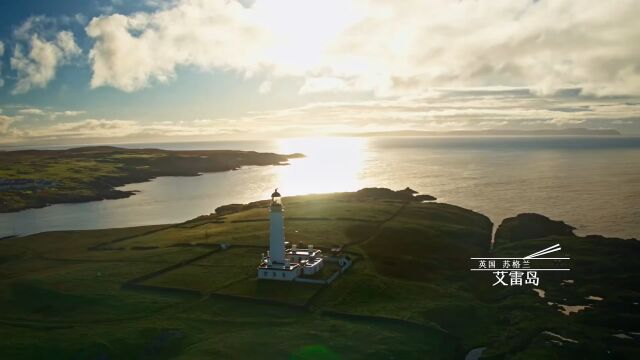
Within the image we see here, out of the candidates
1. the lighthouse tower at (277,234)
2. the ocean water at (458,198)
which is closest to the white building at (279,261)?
the lighthouse tower at (277,234)

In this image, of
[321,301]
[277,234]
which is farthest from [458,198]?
[321,301]

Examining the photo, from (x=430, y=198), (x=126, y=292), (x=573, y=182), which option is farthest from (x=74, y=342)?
(x=573, y=182)

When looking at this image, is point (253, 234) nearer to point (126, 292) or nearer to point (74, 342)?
point (126, 292)

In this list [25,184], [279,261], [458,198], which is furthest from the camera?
[25,184]

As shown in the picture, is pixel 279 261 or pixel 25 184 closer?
pixel 279 261

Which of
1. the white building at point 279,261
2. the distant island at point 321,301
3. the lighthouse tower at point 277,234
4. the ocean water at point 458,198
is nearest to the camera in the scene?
the distant island at point 321,301

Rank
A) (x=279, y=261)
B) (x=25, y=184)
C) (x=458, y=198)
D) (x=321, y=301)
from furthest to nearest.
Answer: (x=25, y=184) < (x=458, y=198) < (x=279, y=261) < (x=321, y=301)

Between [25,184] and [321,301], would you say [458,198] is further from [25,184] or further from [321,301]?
[25,184]

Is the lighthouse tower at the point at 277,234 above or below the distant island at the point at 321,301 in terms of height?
above

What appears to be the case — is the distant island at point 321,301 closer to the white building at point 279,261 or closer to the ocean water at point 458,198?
the white building at point 279,261
